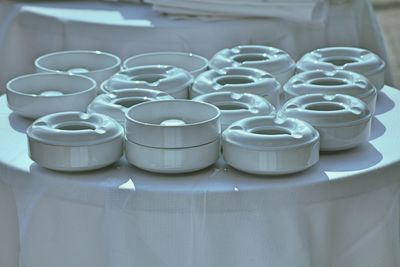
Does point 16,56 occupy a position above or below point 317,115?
below

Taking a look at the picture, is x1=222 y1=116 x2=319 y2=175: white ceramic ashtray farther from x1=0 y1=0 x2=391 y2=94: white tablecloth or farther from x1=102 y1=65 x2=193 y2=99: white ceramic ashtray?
x1=0 y1=0 x2=391 y2=94: white tablecloth

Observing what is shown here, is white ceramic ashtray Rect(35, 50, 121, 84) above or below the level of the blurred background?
above

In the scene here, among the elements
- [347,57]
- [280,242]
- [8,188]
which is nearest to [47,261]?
[8,188]

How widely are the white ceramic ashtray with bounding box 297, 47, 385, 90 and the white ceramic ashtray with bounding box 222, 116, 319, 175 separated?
386 mm

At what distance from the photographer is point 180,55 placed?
1.71m

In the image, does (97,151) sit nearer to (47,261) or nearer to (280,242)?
(47,261)

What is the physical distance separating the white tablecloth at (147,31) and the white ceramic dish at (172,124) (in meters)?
0.74

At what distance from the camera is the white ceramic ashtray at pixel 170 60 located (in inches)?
65.9

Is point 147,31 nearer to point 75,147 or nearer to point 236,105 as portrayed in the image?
point 236,105

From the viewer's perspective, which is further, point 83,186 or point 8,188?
point 8,188

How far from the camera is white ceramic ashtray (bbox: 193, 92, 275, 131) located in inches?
51.6

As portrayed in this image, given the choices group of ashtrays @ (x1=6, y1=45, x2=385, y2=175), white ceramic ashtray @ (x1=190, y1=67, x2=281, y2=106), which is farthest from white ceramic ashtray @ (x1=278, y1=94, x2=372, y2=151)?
white ceramic ashtray @ (x1=190, y1=67, x2=281, y2=106)

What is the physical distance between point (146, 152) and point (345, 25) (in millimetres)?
1097

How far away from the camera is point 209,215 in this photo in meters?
1.16
